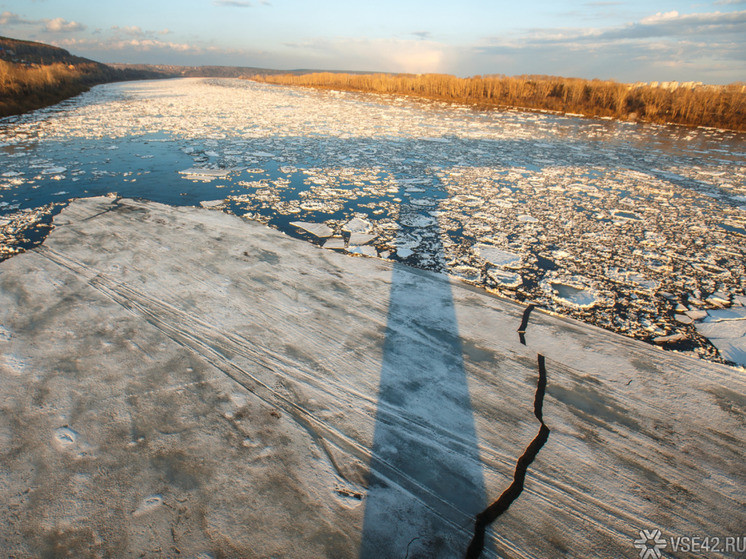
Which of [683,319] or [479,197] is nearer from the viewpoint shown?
[683,319]

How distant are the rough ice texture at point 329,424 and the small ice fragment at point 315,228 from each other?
32.2 inches

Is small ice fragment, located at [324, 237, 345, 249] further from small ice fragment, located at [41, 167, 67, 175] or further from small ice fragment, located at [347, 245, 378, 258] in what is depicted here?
small ice fragment, located at [41, 167, 67, 175]

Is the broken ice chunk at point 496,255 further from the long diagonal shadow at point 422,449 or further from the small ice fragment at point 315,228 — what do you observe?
the small ice fragment at point 315,228

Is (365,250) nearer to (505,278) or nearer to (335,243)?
(335,243)

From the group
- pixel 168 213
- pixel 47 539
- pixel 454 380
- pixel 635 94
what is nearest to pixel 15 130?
pixel 168 213

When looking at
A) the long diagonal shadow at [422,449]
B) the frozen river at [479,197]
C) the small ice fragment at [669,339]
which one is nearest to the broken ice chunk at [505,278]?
the frozen river at [479,197]

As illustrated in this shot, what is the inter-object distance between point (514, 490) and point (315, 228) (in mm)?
2256

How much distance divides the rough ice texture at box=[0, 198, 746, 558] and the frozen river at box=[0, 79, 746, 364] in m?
0.50

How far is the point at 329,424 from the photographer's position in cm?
119

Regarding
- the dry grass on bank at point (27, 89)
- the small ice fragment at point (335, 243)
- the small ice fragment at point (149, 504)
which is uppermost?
the dry grass on bank at point (27, 89)

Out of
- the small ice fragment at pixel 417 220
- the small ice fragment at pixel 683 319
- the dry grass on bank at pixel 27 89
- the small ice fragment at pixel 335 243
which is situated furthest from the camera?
the dry grass on bank at pixel 27 89

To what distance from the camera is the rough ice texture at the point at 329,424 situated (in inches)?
36.2

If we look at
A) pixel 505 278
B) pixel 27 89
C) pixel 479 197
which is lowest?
pixel 505 278

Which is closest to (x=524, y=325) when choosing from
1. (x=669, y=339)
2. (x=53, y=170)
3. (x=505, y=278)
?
(x=505, y=278)
